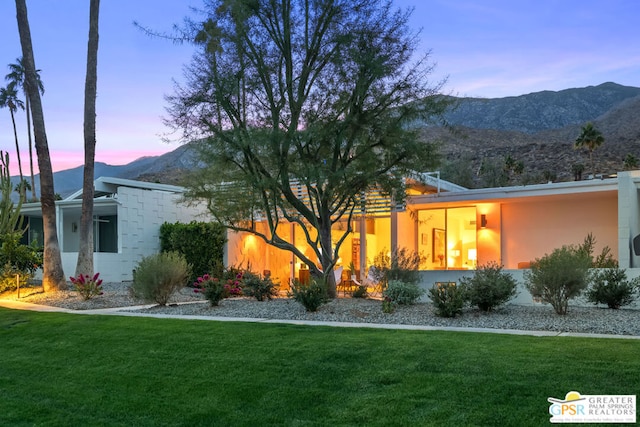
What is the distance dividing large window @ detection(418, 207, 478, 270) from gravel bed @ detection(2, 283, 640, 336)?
6.75 m

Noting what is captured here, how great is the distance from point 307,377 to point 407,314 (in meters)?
4.54

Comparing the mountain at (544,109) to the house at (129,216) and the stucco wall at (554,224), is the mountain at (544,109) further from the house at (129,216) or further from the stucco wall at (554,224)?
the stucco wall at (554,224)

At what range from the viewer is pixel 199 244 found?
67.3 ft

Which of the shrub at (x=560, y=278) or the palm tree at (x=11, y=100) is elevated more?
the palm tree at (x=11, y=100)

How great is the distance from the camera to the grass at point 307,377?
5.61m

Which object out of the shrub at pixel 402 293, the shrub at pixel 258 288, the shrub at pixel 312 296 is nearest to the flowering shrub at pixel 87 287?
the shrub at pixel 258 288

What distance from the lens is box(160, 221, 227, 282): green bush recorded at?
2017 cm

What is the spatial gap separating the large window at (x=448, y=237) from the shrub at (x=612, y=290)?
774 cm

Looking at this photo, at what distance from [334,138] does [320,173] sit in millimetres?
1195

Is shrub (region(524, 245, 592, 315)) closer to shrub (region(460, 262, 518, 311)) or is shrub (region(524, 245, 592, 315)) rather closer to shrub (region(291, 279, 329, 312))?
shrub (region(460, 262, 518, 311))

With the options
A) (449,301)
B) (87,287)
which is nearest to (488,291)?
(449,301)

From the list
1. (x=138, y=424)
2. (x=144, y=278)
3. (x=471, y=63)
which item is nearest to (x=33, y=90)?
(x=144, y=278)

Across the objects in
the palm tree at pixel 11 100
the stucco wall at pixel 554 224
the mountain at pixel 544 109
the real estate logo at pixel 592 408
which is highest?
the mountain at pixel 544 109

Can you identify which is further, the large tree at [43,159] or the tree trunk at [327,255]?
the large tree at [43,159]
